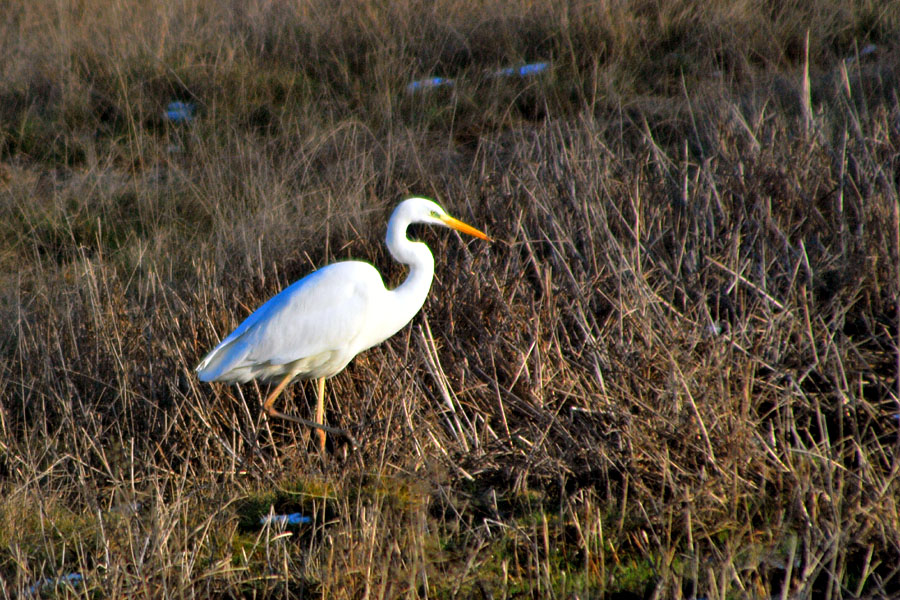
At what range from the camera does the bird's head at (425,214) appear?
10.6ft

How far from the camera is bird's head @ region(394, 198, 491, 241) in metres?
3.22

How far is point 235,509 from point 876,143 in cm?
252

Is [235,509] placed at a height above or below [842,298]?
below

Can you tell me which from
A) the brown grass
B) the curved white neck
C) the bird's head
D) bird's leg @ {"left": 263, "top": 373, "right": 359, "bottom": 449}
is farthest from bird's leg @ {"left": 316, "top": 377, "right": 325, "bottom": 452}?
the bird's head

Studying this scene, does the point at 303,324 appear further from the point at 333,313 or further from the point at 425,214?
the point at 425,214

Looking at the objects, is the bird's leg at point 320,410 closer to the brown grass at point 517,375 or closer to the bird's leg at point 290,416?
the bird's leg at point 290,416

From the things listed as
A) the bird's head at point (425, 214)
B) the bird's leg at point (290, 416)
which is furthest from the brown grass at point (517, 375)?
the bird's head at point (425, 214)

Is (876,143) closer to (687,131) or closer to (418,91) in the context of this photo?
(687,131)

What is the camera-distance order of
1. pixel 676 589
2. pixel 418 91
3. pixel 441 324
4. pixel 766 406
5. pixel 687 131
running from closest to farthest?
pixel 676 589 → pixel 766 406 → pixel 441 324 → pixel 687 131 → pixel 418 91

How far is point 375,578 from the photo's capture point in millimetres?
2090

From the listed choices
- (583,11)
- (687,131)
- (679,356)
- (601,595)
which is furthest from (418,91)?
(601,595)

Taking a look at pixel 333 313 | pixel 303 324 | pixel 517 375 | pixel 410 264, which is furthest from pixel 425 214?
pixel 517 375

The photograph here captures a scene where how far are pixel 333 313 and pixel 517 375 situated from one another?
2.82ft

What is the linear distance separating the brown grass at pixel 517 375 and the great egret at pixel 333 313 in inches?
7.2
